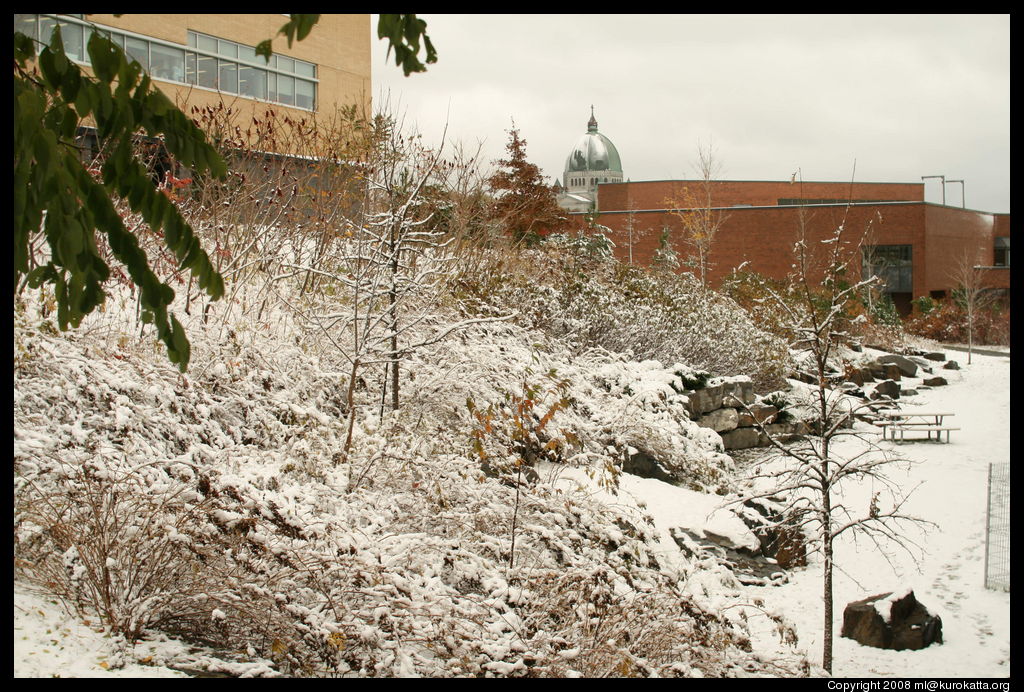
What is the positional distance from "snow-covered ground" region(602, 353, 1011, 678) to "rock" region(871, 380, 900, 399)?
422 centimetres

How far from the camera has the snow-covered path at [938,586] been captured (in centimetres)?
687

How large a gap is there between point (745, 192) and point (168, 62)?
38.9 meters

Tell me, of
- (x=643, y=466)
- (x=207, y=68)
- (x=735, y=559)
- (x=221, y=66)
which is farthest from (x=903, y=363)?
(x=207, y=68)

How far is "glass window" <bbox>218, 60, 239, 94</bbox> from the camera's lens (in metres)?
24.2

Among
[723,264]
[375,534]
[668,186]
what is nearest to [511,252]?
[375,534]

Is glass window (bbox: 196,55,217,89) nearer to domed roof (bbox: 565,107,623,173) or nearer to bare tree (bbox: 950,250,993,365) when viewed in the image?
bare tree (bbox: 950,250,993,365)

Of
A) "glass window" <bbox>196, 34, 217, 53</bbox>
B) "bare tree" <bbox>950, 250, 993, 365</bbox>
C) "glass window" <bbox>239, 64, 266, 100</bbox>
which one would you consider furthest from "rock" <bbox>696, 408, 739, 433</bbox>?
"glass window" <bbox>196, 34, 217, 53</bbox>

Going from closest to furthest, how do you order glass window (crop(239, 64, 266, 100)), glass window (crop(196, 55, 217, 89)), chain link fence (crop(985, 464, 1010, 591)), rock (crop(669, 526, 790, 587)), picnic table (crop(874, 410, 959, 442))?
rock (crop(669, 526, 790, 587)), chain link fence (crop(985, 464, 1010, 591)), picnic table (crop(874, 410, 959, 442)), glass window (crop(196, 55, 217, 89)), glass window (crop(239, 64, 266, 100))

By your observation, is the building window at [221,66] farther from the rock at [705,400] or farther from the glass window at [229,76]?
the rock at [705,400]

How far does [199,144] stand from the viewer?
2.70 meters

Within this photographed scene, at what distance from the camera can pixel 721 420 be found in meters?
13.4

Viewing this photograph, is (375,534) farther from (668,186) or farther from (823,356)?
(668,186)
